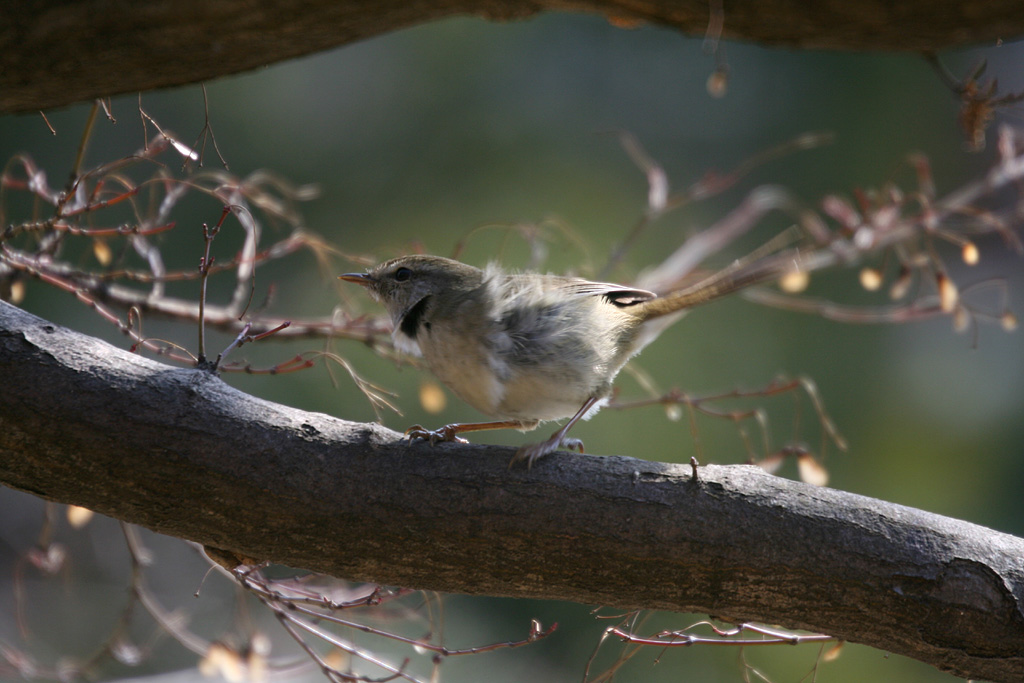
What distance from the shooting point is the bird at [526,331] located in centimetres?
246

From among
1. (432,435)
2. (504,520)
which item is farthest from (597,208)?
(504,520)

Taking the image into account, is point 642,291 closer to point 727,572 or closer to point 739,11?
point 727,572

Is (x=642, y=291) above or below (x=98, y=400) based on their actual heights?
above

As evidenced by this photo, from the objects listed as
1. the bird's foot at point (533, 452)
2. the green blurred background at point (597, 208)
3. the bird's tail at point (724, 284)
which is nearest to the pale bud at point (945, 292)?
the bird's tail at point (724, 284)

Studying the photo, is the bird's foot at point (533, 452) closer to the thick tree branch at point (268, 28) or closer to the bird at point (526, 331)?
the bird at point (526, 331)

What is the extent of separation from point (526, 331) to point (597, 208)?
3.58 m

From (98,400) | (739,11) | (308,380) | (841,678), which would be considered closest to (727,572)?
(739,11)

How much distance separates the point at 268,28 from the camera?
5.08 feet

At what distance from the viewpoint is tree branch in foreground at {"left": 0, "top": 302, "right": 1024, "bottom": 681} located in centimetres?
187

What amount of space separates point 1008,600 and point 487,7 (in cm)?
169

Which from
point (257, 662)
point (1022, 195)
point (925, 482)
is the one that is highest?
point (1022, 195)

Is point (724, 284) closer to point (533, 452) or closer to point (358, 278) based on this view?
point (533, 452)

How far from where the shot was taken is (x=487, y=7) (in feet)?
4.92

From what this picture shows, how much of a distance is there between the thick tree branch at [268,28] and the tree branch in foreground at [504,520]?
68cm
